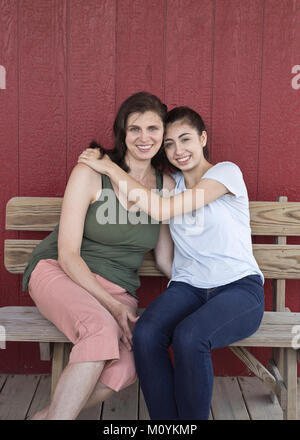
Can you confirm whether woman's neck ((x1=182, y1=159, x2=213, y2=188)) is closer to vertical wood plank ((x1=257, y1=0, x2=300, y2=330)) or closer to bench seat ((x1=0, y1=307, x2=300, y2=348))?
vertical wood plank ((x1=257, y1=0, x2=300, y2=330))

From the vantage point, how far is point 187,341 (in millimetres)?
1715

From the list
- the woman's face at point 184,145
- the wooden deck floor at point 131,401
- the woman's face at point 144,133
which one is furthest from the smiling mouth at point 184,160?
the wooden deck floor at point 131,401

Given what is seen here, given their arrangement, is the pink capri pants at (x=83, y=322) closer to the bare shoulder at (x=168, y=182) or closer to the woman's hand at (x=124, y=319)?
the woman's hand at (x=124, y=319)

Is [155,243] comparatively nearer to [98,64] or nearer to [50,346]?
[50,346]

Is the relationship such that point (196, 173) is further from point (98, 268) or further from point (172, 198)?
point (98, 268)

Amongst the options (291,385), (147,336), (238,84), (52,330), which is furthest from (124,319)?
(238,84)

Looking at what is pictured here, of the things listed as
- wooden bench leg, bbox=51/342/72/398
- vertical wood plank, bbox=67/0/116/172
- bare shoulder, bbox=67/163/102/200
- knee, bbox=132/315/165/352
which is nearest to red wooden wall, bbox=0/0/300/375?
vertical wood plank, bbox=67/0/116/172

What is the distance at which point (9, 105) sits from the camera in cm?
255

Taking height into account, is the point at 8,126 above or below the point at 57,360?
above

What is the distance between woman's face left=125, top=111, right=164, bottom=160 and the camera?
2146 millimetres

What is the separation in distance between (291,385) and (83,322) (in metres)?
0.89

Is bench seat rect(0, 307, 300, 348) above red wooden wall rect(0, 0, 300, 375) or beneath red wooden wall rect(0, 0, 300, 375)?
beneath

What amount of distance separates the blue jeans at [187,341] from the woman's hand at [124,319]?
0.06 metres

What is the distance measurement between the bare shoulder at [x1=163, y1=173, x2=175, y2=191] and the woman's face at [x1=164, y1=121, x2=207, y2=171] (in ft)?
0.44
